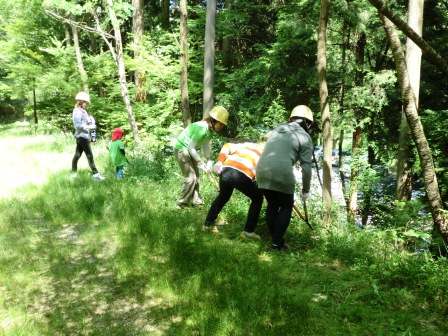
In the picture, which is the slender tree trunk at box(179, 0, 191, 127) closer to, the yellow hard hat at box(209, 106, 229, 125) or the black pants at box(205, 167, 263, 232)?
the yellow hard hat at box(209, 106, 229, 125)

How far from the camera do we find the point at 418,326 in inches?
112

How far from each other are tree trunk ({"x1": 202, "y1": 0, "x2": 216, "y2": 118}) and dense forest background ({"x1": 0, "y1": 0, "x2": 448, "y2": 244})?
141cm

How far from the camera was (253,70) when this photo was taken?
12844 mm

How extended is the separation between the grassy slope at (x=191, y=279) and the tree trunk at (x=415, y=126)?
1.98 feet

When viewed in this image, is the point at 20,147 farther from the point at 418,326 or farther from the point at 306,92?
the point at 418,326

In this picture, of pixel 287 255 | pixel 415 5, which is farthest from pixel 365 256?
pixel 415 5

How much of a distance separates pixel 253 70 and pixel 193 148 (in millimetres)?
8510

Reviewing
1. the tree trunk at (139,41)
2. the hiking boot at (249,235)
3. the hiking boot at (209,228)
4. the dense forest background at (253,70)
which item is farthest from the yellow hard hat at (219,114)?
the tree trunk at (139,41)

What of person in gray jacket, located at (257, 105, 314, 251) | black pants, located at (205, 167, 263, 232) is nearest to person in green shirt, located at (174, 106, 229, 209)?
black pants, located at (205, 167, 263, 232)

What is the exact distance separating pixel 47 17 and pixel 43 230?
16.8 metres

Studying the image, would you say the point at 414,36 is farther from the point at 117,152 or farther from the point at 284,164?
the point at 117,152

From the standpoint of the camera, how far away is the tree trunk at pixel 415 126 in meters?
3.60

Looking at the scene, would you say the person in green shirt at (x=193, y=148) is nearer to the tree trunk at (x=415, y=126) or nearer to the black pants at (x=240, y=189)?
the black pants at (x=240, y=189)

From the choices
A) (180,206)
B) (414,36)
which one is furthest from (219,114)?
(414,36)
